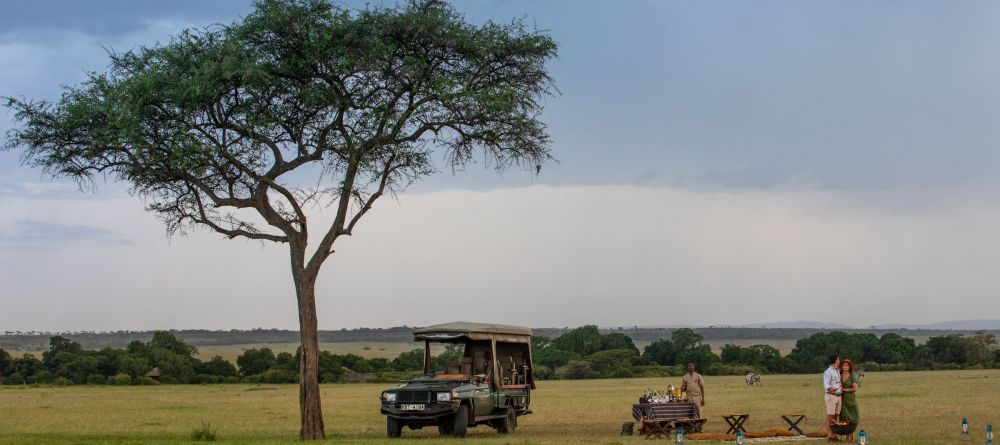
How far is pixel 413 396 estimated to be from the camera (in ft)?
97.8

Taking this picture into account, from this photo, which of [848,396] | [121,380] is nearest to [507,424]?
[848,396]

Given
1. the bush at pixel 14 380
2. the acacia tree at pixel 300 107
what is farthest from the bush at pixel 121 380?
the acacia tree at pixel 300 107

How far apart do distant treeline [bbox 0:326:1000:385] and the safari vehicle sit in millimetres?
63201

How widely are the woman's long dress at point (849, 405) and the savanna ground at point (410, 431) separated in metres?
0.92

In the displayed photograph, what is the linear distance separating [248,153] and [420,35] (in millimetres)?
6416

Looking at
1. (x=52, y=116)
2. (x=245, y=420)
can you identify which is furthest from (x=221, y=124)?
(x=245, y=420)

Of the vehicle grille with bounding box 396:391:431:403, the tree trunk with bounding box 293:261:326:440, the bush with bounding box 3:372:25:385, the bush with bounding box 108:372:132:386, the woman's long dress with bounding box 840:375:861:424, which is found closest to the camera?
the woman's long dress with bounding box 840:375:861:424

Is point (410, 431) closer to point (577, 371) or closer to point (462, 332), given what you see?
point (462, 332)

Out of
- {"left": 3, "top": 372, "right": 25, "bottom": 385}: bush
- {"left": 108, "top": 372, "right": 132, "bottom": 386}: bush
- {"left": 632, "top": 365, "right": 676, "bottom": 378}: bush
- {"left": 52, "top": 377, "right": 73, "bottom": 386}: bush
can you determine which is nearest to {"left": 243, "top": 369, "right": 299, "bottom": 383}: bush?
{"left": 108, "top": 372, "right": 132, "bottom": 386}: bush

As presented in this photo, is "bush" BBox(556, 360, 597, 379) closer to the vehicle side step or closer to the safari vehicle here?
the safari vehicle

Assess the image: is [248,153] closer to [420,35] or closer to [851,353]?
[420,35]

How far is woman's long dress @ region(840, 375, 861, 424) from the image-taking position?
87.1 ft

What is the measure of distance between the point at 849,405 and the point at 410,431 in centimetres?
1279

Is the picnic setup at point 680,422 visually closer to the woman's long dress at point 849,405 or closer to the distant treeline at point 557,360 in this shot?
the woman's long dress at point 849,405
